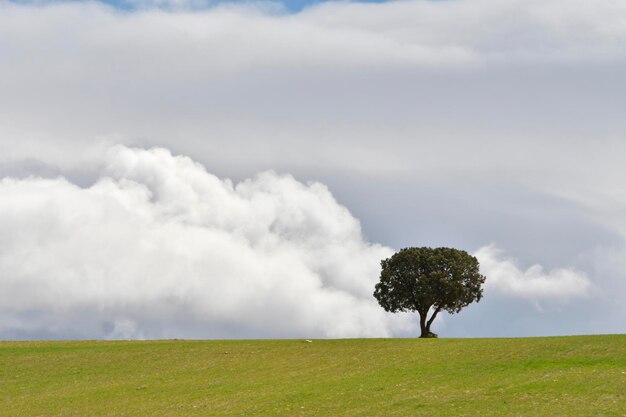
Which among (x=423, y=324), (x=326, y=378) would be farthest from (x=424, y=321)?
(x=326, y=378)

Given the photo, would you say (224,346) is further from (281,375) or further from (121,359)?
(281,375)

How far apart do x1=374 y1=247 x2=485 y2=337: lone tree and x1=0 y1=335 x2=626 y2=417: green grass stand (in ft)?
79.8

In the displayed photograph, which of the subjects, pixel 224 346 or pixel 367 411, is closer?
pixel 367 411

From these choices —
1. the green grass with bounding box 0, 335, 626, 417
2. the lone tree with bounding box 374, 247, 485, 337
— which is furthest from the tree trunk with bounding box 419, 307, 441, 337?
the green grass with bounding box 0, 335, 626, 417

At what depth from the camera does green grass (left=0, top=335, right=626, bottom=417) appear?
43.9 m

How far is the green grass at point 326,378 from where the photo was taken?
144ft

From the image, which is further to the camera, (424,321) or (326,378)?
(424,321)

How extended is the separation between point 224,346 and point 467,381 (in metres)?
34.8

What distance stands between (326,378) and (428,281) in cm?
4734

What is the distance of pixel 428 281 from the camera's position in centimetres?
10175

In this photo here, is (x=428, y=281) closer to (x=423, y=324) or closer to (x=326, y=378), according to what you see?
(x=423, y=324)

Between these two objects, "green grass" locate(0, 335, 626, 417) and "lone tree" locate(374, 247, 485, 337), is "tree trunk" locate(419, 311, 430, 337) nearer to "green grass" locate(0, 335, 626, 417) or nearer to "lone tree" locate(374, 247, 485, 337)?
"lone tree" locate(374, 247, 485, 337)

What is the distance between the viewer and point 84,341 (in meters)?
93.1

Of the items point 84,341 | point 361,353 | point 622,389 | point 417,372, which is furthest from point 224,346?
point 622,389
